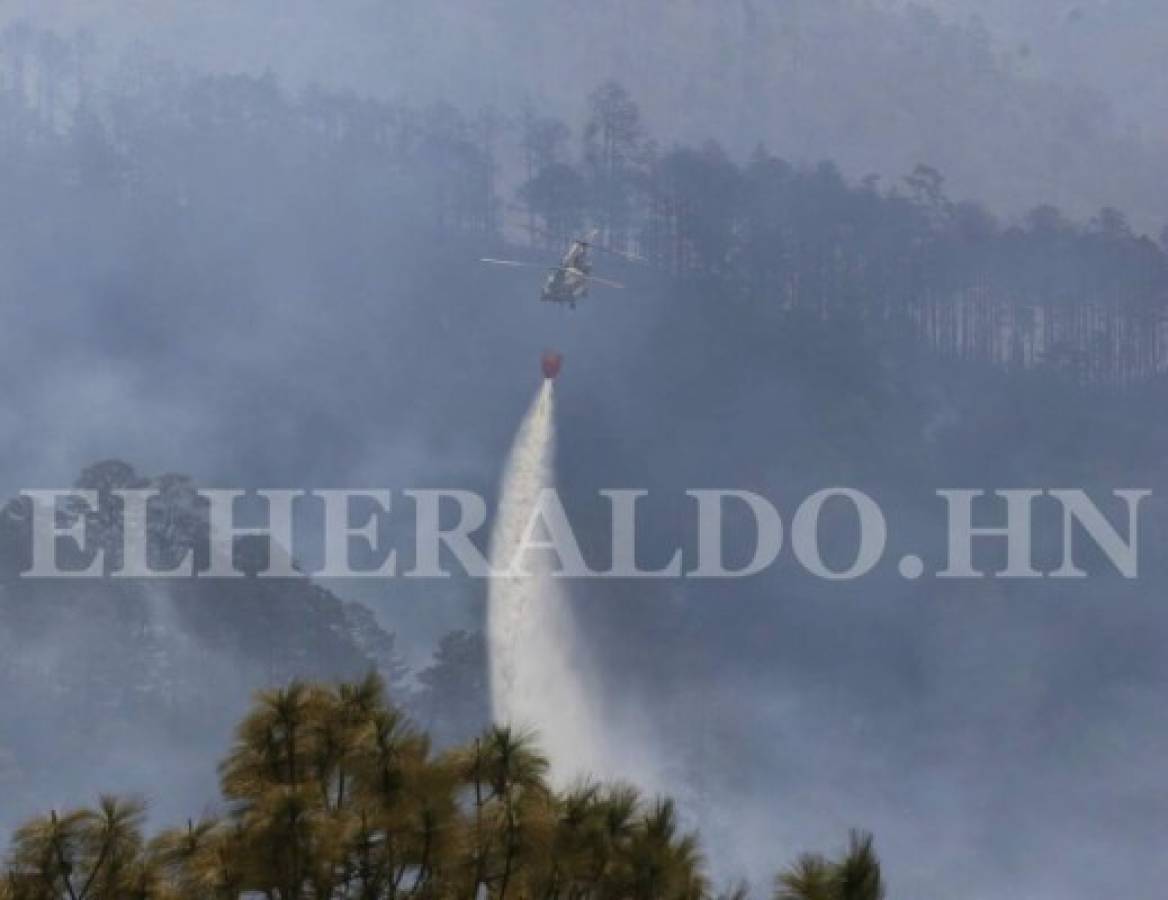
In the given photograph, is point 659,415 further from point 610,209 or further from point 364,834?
A: point 364,834

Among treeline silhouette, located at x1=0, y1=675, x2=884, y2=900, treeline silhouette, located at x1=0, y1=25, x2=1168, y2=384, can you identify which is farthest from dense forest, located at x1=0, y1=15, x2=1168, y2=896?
treeline silhouette, located at x1=0, y1=675, x2=884, y2=900

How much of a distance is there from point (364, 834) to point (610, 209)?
497ft

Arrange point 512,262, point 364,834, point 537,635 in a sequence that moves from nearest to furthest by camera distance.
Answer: point 364,834, point 537,635, point 512,262

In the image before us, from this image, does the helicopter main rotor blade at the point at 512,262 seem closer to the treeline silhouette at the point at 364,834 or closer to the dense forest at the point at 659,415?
the dense forest at the point at 659,415

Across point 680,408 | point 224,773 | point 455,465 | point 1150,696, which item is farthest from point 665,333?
point 224,773

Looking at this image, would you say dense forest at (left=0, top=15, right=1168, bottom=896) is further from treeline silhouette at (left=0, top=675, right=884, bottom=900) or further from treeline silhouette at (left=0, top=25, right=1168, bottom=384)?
treeline silhouette at (left=0, top=675, right=884, bottom=900)

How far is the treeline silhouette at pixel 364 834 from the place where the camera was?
27688 millimetres

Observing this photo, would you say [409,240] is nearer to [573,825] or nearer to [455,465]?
[455,465]

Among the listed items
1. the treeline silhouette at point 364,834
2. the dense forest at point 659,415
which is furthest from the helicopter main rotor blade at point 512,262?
the treeline silhouette at point 364,834

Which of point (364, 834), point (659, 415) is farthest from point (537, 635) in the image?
point (364, 834)

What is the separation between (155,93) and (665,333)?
51514 mm

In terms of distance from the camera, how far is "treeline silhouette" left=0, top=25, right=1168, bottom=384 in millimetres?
173000

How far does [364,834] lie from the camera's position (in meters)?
28.0

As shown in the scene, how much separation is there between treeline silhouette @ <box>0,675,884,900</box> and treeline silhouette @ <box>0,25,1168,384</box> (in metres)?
141
